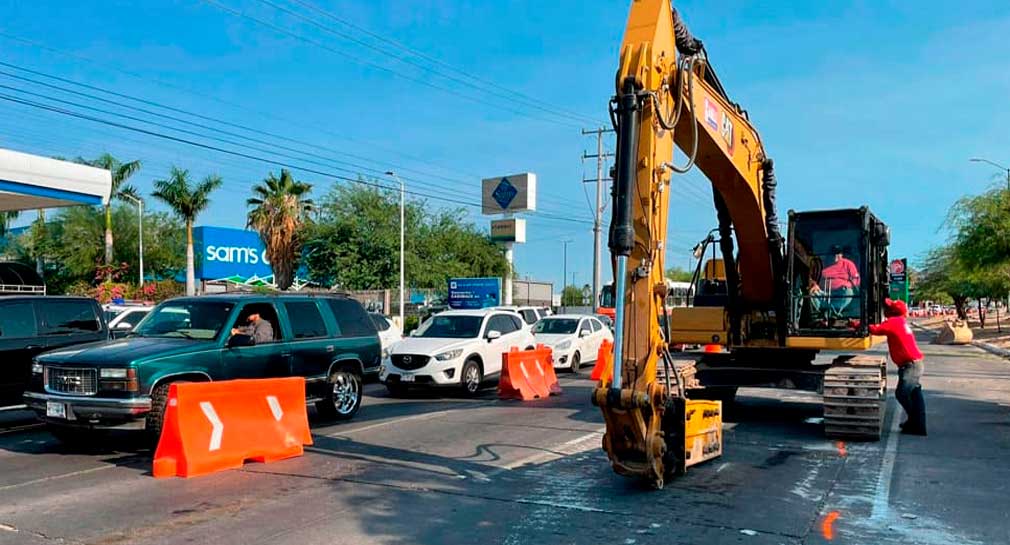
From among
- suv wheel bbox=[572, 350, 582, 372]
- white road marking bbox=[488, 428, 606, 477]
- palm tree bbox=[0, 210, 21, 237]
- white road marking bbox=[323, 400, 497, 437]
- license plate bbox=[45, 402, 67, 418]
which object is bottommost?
white road marking bbox=[488, 428, 606, 477]

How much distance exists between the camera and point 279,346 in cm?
1142

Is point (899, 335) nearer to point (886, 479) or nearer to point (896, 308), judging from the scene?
point (896, 308)

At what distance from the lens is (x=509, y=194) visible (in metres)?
52.6

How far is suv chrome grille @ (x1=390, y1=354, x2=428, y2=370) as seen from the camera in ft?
51.0

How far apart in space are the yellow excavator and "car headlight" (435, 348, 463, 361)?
180 inches

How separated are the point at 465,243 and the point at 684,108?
36078 millimetres

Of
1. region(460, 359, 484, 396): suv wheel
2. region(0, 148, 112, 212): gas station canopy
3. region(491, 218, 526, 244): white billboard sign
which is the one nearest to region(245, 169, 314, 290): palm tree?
region(491, 218, 526, 244): white billboard sign

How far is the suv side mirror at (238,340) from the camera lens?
34.8ft

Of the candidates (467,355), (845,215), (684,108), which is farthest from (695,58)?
(467,355)

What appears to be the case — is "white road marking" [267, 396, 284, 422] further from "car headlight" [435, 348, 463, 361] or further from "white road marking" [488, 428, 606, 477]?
"car headlight" [435, 348, 463, 361]

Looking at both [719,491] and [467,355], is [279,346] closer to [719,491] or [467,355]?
[467,355]

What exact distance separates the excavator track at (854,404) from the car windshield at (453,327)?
7801 millimetres

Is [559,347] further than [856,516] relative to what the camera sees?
Yes

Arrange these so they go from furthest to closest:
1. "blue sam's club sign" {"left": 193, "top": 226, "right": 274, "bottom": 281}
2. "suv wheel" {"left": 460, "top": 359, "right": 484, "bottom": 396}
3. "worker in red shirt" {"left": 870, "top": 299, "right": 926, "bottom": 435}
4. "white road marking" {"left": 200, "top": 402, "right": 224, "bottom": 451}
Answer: "blue sam's club sign" {"left": 193, "top": 226, "right": 274, "bottom": 281} → "suv wheel" {"left": 460, "top": 359, "right": 484, "bottom": 396} → "worker in red shirt" {"left": 870, "top": 299, "right": 926, "bottom": 435} → "white road marking" {"left": 200, "top": 402, "right": 224, "bottom": 451}
